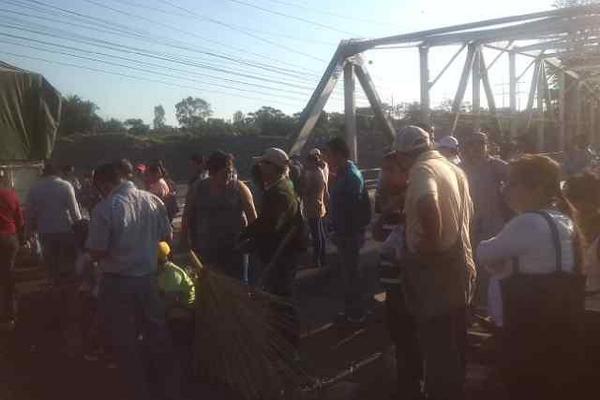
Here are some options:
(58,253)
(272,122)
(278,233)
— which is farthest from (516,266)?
(272,122)

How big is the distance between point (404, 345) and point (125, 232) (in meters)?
1.99

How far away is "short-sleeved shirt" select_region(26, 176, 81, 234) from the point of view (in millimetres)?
6906

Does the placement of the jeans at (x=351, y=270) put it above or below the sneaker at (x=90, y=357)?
above

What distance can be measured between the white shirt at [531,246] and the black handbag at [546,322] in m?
0.02

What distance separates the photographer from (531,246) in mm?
2957

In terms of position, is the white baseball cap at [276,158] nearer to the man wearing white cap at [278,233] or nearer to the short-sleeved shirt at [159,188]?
the man wearing white cap at [278,233]

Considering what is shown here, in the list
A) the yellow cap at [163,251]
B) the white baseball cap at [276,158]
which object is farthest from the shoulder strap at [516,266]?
Answer: the yellow cap at [163,251]

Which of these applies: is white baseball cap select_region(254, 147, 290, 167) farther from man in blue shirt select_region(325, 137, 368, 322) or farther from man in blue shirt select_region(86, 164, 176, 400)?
man in blue shirt select_region(325, 137, 368, 322)

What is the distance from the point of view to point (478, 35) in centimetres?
1352

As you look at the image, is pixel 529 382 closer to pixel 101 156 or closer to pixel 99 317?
pixel 99 317

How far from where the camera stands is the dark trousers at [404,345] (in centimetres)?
412

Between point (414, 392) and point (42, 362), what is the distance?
339 centimetres

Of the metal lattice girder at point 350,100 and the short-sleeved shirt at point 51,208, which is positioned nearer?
the short-sleeved shirt at point 51,208

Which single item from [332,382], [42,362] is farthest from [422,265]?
[42,362]
